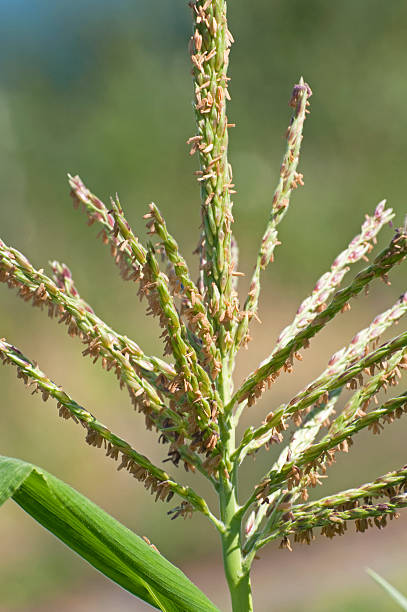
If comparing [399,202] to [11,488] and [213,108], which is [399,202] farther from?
[11,488]

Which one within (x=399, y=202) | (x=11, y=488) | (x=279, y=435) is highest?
(x=399, y=202)

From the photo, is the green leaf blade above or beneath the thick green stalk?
beneath

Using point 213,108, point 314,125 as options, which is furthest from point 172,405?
point 314,125

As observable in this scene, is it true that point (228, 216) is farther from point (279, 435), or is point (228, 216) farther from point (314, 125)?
point (314, 125)

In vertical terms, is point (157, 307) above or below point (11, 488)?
above

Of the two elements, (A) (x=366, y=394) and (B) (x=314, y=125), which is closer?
(A) (x=366, y=394)

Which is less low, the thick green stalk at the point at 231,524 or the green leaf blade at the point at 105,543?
the thick green stalk at the point at 231,524

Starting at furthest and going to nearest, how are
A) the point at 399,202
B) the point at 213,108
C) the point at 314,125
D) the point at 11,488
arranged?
the point at 314,125, the point at 399,202, the point at 213,108, the point at 11,488

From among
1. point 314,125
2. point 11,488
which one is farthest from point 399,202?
point 11,488

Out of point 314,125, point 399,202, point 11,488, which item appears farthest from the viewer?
point 314,125
